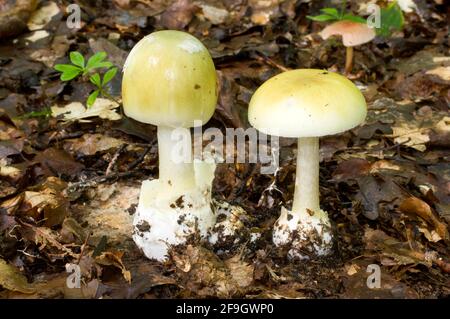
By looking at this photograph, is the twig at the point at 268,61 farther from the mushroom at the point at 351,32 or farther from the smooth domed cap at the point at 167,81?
the smooth domed cap at the point at 167,81

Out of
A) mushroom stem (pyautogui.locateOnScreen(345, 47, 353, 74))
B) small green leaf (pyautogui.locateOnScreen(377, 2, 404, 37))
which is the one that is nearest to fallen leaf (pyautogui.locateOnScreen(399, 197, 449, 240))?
mushroom stem (pyautogui.locateOnScreen(345, 47, 353, 74))

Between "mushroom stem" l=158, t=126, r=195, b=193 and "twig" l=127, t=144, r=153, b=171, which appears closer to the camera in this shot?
"mushroom stem" l=158, t=126, r=195, b=193

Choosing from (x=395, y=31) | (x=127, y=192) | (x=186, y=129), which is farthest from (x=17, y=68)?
(x=395, y=31)

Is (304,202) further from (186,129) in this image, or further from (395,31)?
(395,31)

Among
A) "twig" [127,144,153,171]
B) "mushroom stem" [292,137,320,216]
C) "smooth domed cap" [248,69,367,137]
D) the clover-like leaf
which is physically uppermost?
"smooth domed cap" [248,69,367,137]

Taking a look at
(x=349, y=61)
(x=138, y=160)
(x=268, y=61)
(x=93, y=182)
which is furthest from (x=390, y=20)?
(x=93, y=182)

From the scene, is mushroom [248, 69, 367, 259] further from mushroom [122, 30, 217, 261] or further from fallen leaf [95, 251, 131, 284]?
fallen leaf [95, 251, 131, 284]
